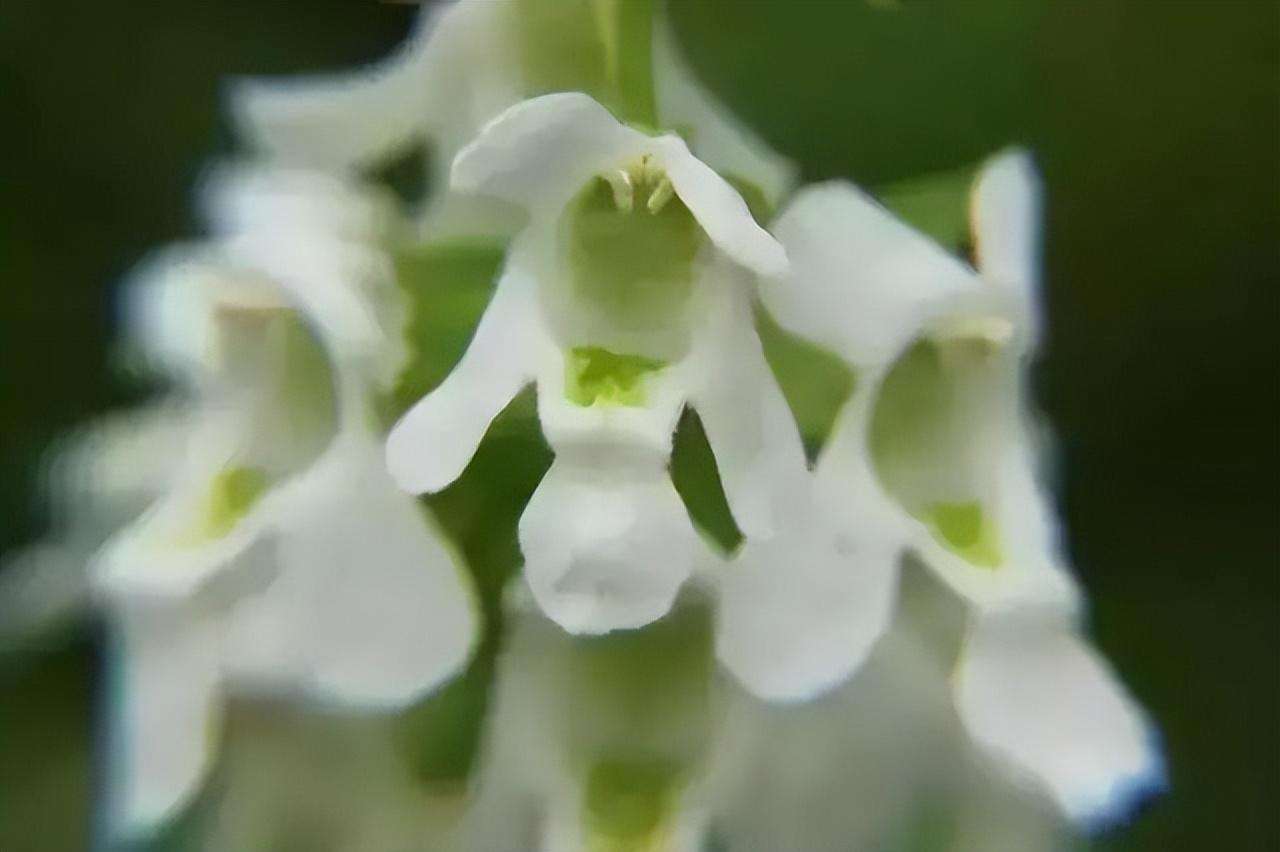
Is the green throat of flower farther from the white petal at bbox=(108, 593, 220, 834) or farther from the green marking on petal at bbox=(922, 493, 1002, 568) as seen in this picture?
the white petal at bbox=(108, 593, 220, 834)

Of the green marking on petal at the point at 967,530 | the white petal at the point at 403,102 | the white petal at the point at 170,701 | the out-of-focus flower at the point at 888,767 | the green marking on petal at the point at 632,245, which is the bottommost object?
the out-of-focus flower at the point at 888,767

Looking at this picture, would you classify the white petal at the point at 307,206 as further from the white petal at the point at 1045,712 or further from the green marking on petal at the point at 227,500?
the white petal at the point at 1045,712

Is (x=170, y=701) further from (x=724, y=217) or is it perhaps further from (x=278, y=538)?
(x=724, y=217)

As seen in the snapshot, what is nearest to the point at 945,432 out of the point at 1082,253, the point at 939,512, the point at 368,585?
the point at 939,512

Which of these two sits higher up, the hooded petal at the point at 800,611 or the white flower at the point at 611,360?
the white flower at the point at 611,360

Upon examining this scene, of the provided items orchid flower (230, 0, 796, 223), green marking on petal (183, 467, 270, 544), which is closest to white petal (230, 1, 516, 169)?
orchid flower (230, 0, 796, 223)

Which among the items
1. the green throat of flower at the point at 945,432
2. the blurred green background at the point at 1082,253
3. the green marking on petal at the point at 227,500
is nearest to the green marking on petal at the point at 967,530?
the green throat of flower at the point at 945,432
